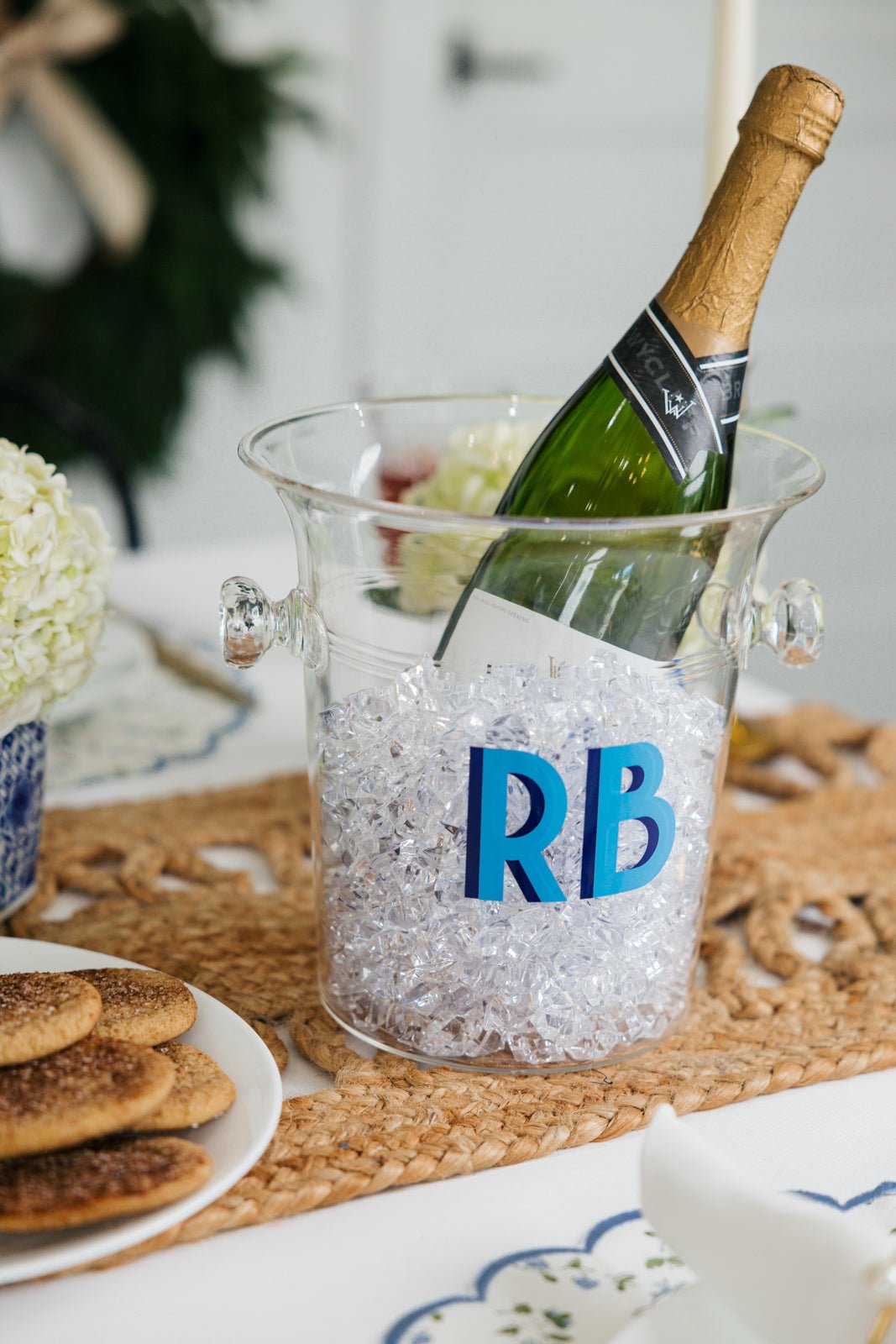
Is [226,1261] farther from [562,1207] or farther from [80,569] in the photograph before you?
[80,569]

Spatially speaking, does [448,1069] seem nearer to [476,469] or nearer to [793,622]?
[793,622]

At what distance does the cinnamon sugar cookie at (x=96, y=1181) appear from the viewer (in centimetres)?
39

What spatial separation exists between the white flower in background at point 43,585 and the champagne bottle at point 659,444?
0.20 metres

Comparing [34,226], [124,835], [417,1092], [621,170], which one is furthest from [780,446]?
[621,170]

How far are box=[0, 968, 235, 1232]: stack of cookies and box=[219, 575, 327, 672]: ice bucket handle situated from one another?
15 centimetres

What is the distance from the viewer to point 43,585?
64 cm

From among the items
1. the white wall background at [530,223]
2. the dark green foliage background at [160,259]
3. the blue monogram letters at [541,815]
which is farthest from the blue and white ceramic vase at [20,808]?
the white wall background at [530,223]

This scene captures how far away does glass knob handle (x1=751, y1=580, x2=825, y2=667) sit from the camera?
58 centimetres

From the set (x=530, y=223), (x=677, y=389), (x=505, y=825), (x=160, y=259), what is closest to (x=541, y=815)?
(x=505, y=825)

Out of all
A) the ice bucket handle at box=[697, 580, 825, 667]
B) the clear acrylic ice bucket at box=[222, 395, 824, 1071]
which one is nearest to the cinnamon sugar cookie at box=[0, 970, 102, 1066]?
the clear acrylic ice bucket at box=[222, 395, 824, 1071]

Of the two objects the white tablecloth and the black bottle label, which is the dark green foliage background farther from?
the white tablecloth

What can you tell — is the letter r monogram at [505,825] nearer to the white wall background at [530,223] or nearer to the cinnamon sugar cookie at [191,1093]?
the cinnamon sugar cookie at [191,1093]

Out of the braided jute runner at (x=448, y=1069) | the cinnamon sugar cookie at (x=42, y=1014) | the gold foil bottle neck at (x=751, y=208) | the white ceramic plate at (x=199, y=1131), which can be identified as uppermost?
the gold foil bottle neck at (x=751, y=208)

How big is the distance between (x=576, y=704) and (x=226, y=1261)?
0.24 metres
